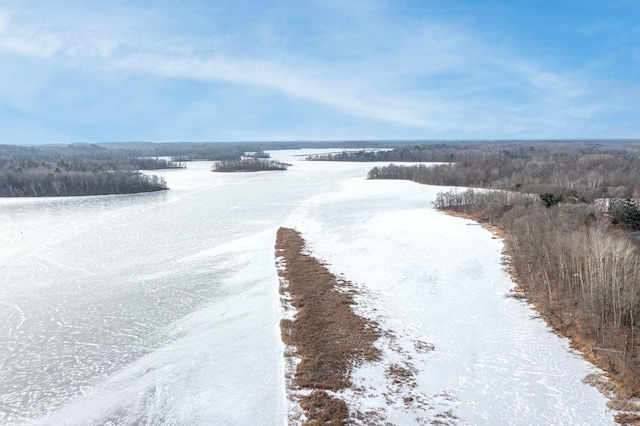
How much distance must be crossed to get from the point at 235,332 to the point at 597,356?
34.0 ft

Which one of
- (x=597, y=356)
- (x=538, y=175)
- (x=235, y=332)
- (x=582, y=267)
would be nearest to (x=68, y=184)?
(x=235, y=332)

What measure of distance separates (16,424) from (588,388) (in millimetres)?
12943

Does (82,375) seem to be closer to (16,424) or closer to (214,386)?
(16,424)

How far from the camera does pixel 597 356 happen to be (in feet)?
34.9

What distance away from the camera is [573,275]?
1414 centimetres

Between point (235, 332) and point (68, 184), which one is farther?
point (68, 184)

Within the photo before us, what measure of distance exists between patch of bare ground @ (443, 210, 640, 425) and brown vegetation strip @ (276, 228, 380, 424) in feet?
18.0

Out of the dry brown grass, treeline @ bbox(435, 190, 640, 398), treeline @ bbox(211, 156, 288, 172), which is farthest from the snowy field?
treeline @ bbox(211, 156, 288, 172)

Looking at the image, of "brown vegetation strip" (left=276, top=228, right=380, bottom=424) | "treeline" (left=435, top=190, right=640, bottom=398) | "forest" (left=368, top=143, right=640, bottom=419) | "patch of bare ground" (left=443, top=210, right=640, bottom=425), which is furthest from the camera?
"forest" (left=368, top=143, right=640, bottom=419)

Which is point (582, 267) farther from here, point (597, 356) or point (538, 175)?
point (538, 175)

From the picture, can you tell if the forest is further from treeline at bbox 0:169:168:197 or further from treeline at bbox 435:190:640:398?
treeline at bbox 0:169:168:197

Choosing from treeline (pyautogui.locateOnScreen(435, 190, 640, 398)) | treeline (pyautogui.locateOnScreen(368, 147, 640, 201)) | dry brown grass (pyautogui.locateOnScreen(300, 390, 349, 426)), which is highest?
treeline (pyautogui.locateOnScreen(368, 147, 640, 201))

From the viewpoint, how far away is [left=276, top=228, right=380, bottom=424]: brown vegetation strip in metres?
9.23

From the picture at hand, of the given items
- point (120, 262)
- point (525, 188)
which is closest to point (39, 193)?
point (120, 262)
